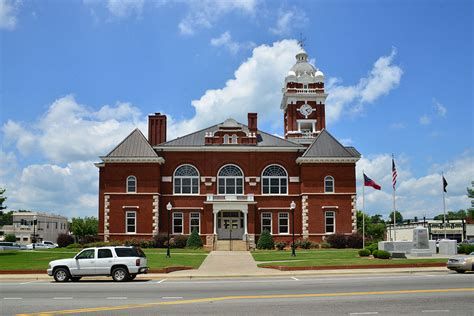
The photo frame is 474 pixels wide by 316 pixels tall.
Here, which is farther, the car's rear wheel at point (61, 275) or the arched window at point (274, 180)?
the arched window at point (274, 180)

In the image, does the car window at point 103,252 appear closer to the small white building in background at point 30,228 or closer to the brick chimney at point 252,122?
the brick chimney at point 252,122

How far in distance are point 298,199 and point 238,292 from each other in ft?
133

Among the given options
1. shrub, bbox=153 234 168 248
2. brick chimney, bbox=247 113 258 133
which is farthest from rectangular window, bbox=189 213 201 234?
brick chimney, bbox=247 113 258 133

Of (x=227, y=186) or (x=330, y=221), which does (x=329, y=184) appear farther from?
(x=227, y=186)

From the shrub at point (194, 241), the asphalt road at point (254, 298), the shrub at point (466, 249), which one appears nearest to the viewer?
the asphalt road at point (254, 298)

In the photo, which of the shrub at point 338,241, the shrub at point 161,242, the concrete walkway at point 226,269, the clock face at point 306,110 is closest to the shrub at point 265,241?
the shrub at point 338,241

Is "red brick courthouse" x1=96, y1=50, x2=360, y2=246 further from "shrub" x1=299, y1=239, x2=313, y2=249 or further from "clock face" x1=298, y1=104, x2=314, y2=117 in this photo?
"clock face" x1=298, y1=104, x2=314, y2=117

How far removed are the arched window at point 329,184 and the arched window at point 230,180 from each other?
8.62 m

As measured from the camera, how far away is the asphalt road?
1482 cm

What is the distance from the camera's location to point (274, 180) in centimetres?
5991

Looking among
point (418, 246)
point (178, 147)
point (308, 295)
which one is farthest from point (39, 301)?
point (178, 147)

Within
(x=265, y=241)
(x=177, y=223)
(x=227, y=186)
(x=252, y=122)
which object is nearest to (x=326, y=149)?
(x=252, y=122)

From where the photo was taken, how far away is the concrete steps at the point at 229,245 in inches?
2164

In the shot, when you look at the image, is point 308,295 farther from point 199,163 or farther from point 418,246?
point 199,163
